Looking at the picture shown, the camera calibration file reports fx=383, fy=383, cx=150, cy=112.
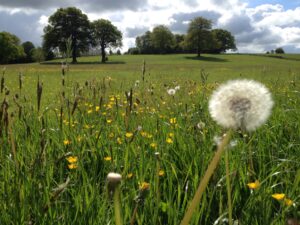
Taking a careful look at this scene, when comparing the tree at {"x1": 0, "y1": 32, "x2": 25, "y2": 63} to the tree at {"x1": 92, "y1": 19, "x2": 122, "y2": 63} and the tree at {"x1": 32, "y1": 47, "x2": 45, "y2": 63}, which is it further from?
the tree at {"x1": 92, "y1": 19, "x2": 122, "y2": 63}

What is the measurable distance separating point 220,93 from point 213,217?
1.19m

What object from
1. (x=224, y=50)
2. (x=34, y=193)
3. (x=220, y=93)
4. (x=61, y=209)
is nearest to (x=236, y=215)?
(x=61, y=209)

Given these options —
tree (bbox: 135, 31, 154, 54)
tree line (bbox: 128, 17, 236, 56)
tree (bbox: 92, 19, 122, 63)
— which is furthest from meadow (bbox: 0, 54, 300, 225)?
tree (bbox: 135, 31, 154, 54)

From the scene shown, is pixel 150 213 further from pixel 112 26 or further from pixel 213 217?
pixel 112 26

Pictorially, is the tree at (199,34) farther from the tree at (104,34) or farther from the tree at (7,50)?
the tree at (7,50)

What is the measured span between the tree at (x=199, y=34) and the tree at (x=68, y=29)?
2393 centimetres

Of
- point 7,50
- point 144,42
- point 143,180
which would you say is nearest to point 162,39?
point 144,42

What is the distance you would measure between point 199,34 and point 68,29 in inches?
1178

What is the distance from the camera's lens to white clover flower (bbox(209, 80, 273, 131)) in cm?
85

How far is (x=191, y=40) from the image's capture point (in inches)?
3504

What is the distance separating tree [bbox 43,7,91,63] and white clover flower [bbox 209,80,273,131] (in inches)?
3075

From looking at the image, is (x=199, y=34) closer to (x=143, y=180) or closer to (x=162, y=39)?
(x=162, y=39)

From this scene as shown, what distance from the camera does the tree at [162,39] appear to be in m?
103

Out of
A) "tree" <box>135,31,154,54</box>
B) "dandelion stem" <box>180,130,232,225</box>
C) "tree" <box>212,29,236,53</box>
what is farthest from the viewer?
"tree" <box>135,31,154,54</box>
